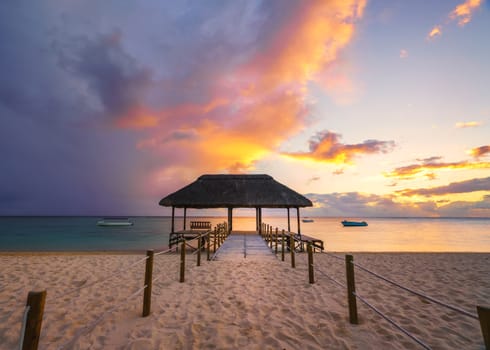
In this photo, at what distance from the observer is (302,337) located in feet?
10.4

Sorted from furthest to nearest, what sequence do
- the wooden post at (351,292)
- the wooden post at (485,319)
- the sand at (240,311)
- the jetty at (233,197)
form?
the jetty at (233,197), the wooden post at (351,292), the sand at (240,311), the wooden post at (485,319)

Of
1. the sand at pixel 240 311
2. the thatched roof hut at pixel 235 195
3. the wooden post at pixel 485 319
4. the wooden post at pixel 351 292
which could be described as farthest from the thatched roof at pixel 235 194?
the wooden post at pixel 485 319

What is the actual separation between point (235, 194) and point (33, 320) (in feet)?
44.6

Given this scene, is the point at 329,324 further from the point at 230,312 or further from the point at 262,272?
the point at 262,272

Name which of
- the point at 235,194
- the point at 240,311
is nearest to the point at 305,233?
the point at 235,194

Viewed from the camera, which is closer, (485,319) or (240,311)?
(485,319)

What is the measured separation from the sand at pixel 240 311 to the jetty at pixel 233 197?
709 cm

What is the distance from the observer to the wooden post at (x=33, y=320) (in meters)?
1.82

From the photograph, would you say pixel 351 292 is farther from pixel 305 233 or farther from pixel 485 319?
pixel 305 233

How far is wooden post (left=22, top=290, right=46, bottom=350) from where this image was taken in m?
1.82

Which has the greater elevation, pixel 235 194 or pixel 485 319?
pixel 235 194

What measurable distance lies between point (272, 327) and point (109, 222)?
64776 mm

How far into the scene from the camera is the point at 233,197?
15.1 m

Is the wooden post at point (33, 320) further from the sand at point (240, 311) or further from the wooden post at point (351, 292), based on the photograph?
the wooden post at point (351, 292)
